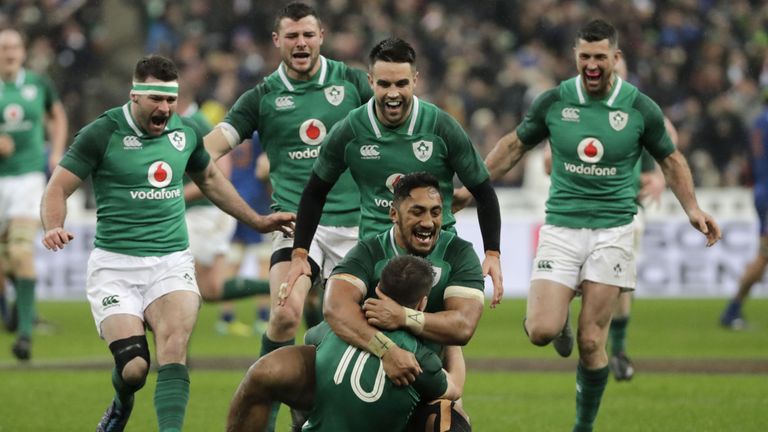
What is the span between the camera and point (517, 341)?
54.2 ft

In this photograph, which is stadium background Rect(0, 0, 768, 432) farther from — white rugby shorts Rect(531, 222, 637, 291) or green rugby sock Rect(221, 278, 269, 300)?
white rugby shorts Rect(531, 222, 637, 291)

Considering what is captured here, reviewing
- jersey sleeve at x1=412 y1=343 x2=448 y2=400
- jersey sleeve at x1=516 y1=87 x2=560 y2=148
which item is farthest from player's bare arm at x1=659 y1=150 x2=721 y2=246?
jersey sleeve at x1=412 y1=343 x2=448 y2=400

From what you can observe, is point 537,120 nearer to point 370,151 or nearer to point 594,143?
point 594,143

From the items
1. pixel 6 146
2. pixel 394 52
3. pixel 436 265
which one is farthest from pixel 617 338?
pixel 6 146

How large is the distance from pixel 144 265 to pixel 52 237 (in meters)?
0.68

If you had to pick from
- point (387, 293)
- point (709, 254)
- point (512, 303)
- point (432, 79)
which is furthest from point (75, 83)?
point (387, 293)

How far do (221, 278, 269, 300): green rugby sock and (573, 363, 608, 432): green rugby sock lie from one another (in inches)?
169

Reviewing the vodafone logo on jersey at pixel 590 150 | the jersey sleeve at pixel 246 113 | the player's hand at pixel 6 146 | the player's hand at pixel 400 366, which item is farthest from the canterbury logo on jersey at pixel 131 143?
the player's hand at pixel 6 146

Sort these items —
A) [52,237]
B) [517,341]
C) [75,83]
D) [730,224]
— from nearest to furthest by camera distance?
1. [52,237]
2. [517,341]
3. [730,224]
4. [75,83]

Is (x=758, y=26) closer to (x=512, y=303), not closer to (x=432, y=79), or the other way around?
(x=432, y=79)

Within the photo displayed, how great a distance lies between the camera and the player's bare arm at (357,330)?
701 cm

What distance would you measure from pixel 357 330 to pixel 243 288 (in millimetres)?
6173

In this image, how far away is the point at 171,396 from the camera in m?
8.25

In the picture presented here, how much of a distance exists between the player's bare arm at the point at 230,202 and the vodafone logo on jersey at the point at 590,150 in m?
2.00
